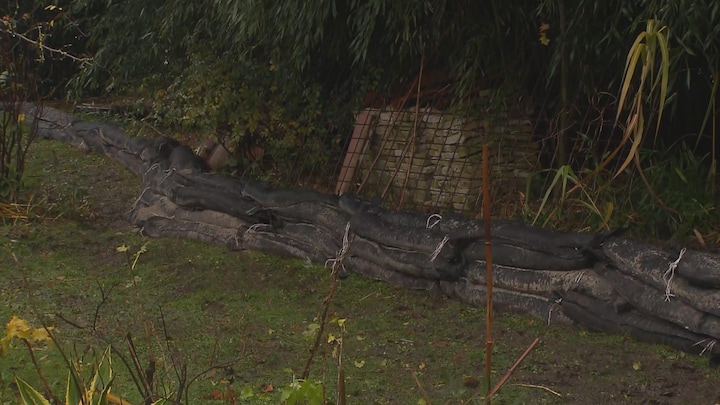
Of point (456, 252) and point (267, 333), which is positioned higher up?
point (456, 252)

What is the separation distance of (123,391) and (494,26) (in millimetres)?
3453

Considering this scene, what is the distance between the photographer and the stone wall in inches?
249

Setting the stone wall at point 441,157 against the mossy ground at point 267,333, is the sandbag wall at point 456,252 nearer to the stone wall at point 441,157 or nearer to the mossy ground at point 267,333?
the mossy ground at point 267,333

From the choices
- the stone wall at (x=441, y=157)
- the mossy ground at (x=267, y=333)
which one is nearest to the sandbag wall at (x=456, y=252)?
the mossy ground at (x=267, y=333)

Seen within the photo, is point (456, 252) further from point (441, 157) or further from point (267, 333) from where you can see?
point (441, 157)

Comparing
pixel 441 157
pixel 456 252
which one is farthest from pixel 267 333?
pixel 441 157

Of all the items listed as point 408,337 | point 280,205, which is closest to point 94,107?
point 280,205

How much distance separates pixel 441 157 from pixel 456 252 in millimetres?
1434

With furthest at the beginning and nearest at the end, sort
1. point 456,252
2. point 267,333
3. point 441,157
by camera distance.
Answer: point 441,157 → point 456,252 → point 267,333

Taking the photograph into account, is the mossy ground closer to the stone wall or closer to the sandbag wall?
the sandbag wall

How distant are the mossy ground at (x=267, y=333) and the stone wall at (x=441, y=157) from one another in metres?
0.98

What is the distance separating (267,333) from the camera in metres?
4.97

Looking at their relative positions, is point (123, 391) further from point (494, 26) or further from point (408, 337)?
point (494, 26)

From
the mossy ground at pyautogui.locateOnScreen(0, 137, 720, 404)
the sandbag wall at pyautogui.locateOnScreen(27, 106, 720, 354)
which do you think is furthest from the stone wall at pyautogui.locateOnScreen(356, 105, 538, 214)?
Result: the mossy ground at pyautogui.locateOnScreen(0, 137, 720, 404)
